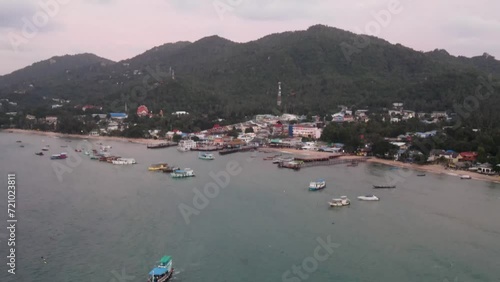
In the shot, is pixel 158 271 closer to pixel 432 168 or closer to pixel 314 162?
pixel 314 162

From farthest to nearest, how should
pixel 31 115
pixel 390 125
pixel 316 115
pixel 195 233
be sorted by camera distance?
pixel 31 115, pixel 316 115, pixel 390 125, pixel 195 233

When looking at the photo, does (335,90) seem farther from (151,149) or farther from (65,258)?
(65,258)

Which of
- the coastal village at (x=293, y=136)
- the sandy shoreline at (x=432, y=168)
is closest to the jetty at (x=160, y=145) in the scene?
the coastal village at (x=293, y=136)

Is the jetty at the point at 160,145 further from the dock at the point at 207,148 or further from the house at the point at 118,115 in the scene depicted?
the house at the point at 118,115

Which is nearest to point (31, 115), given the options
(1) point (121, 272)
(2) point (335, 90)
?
(2) point (335, 90)

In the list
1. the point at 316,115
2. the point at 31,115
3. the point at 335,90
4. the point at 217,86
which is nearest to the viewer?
the point at 316,115

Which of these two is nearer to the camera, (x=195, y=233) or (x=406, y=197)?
(x=195, y=233)
